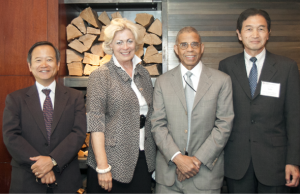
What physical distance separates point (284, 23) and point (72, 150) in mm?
2356

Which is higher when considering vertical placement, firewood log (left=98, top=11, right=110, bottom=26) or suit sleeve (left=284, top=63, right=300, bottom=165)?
firewood log (left=98, top=11, right=110, bottom=26)

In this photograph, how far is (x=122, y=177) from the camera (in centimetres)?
180

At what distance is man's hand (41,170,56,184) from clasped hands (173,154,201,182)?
87 cm

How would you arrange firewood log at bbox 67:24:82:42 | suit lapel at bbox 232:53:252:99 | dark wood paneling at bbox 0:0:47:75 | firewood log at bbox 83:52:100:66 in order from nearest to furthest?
suit lapel at bbox 232:53:252:99 → dark wood paneling at bbox 0:0:47:75 → firewood log at bbox 67:24:82:42 → firewood log at bbox 83:52:100:66

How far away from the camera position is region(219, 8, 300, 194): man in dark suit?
6.03 feet

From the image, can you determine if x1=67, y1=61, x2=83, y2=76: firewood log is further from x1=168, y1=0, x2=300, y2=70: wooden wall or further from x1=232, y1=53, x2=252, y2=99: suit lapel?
x1=232, y1=53, x2=252, y2=99: suit lapel

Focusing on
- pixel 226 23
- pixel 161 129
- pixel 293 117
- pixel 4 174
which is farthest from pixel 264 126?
pixel 4 174

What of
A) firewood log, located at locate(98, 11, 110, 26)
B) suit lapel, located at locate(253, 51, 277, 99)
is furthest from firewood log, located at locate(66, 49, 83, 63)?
suit lapel, located at locate(253, 51, 277, 99)

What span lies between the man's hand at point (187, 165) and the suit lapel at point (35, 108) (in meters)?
0.97

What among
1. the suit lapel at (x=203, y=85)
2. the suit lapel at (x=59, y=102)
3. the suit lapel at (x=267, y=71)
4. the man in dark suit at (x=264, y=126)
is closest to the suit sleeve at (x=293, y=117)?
the man in dark suit at (x=264, y=126)

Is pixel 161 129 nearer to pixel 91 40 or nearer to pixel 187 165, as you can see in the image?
pixel 187 165

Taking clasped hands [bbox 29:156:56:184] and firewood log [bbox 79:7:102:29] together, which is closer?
clasped hands [bbox 29:156:56:184]

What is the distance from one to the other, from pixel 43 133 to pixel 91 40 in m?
1.33

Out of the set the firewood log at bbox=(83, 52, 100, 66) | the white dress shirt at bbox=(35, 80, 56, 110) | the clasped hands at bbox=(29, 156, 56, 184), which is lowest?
the clasped hands at bbox=(29, 156, 56, 184)
